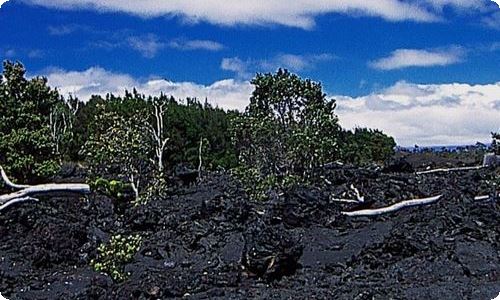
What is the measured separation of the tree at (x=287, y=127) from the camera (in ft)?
80.1

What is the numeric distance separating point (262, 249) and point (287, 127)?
12242mm

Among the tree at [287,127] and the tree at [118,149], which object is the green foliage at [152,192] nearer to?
the tree at [118,149]

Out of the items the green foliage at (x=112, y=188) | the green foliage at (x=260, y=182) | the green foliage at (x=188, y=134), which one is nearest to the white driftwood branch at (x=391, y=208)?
the green foliage at (x=260, y=182)

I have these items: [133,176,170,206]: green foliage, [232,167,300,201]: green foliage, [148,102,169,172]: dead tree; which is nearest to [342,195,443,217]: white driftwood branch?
[232,167,300,201]: green foliage

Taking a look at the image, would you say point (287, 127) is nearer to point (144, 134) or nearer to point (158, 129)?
point (144, 134)

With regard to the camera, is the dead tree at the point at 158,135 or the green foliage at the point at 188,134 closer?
the dead tree at the point at 158,135

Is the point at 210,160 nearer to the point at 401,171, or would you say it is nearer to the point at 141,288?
the point at 401,171

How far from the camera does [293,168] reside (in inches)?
996

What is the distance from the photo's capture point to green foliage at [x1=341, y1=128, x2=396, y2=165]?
43.8 metres

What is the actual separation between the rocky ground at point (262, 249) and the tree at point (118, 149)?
151 cm

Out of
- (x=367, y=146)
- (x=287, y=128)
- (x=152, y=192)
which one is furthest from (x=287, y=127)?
(x=367, y=146)

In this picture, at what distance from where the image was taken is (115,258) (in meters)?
13.8

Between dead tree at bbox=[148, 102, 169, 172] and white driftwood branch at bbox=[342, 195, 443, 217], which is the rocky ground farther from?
dead tree at bbox=[148, 102, 169, 172]

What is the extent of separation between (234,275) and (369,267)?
2662 mm
